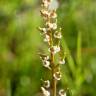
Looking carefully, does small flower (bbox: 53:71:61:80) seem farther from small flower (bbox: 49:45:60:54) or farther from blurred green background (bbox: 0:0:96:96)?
blurred green background (bbox: 0:0:96:96)

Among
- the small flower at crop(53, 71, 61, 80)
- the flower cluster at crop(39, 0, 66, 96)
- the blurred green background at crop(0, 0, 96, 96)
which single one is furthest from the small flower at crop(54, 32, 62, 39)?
the blurred green background at crop(0, 0, 96, 96)

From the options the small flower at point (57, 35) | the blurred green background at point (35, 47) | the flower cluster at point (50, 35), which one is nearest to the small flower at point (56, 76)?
the flower cluster at point (50, 35)

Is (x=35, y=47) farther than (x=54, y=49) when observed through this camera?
Yes

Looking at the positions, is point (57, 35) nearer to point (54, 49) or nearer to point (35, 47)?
point (54, 49)

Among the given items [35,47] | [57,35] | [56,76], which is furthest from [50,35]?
[35,47]

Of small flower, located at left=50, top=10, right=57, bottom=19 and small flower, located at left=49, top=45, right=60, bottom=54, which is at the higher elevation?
small flower, located at left=50, top=10, right=57, bottom=19

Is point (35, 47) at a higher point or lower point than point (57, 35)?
lower

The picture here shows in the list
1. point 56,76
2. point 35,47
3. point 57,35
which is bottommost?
point 35,47

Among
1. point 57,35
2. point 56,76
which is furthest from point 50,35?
point 56,76

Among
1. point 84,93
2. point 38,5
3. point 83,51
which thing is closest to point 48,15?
point 84,93
